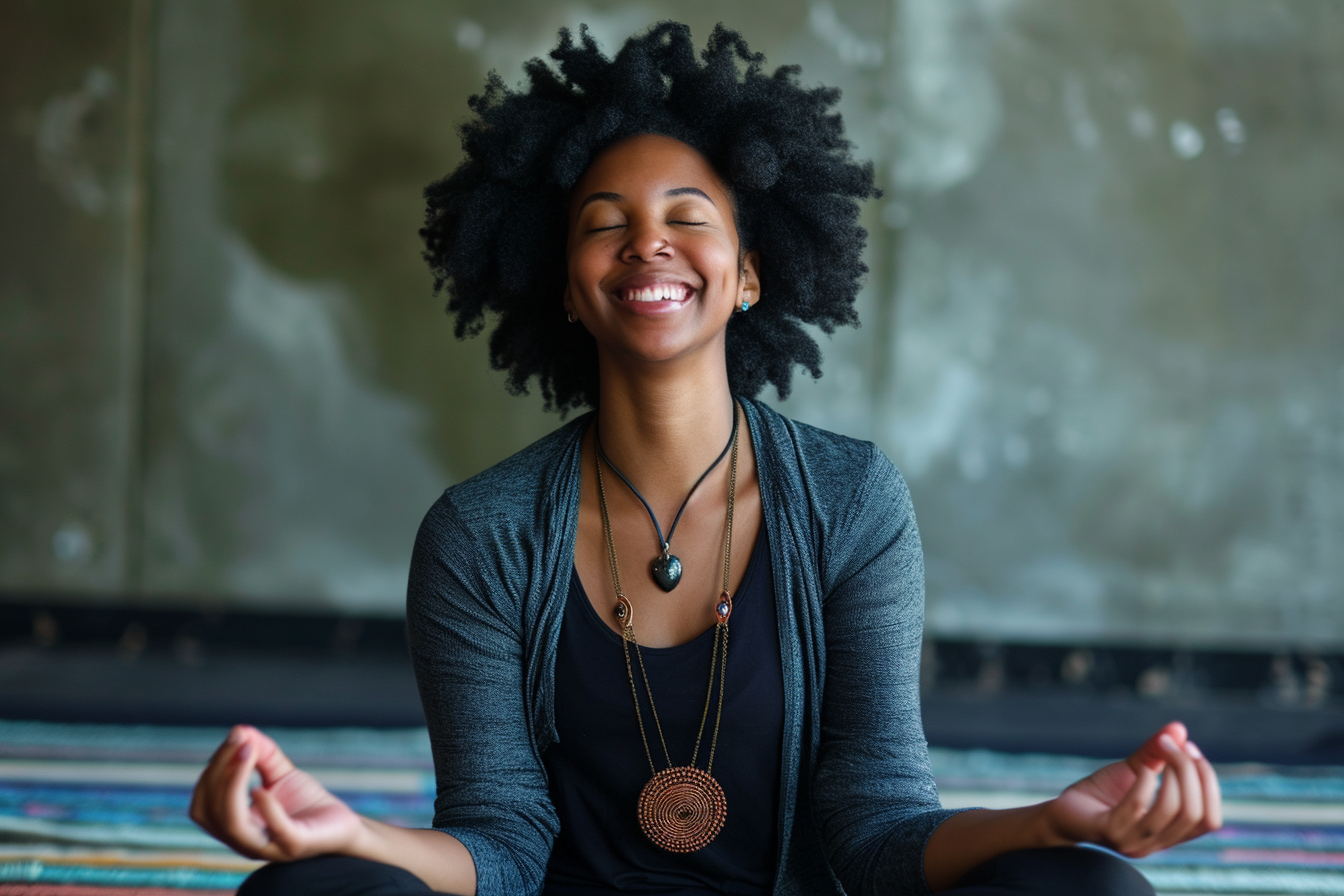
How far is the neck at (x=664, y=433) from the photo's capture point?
1.67 m

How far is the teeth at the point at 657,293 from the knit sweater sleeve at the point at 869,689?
0.37m

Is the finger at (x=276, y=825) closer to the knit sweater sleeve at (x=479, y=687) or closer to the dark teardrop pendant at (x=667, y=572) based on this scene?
the knit sweater sleeve at (x=479, y=687)

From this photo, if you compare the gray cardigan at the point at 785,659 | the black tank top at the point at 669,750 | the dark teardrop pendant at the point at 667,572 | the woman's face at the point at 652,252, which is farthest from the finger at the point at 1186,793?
the woman's face at the point at 652,252

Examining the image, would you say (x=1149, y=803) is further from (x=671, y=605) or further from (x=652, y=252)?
(x=652, y=252)

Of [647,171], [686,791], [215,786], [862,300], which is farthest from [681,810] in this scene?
[862,300]

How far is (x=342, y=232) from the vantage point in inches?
158

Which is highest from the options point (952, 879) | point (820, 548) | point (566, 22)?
point (566, 22)

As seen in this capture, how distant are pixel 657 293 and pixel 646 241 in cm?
8

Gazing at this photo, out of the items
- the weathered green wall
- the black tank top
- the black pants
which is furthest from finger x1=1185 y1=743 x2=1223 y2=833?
the weathered green wall

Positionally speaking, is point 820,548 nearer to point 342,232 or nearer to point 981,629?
point 981,629

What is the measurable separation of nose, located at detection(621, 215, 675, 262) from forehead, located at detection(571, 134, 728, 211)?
5 centimetres

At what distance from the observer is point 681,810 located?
1531mm

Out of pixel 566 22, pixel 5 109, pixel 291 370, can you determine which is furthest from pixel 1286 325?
pixel 5 109

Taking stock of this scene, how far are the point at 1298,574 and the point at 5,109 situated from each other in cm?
469
